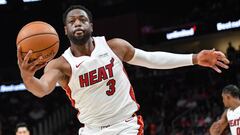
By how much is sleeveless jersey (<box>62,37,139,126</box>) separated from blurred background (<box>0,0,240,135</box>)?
941cm

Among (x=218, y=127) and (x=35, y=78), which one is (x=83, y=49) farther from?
(x=218, y=127)

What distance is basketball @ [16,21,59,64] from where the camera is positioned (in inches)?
155

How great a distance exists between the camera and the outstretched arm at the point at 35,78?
3402mm

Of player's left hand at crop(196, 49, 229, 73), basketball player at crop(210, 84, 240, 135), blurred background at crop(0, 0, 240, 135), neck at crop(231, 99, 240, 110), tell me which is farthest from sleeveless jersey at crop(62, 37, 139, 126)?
blurred background at crop(0, 0, 240, 135)

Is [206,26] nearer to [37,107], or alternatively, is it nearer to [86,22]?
[37,107]

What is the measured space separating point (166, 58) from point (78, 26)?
0.89m

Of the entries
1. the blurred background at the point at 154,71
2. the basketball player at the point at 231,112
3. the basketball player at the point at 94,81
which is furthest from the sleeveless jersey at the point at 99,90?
the blurred background at the point at 154,71

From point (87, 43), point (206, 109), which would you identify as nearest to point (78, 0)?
point (206, 109)

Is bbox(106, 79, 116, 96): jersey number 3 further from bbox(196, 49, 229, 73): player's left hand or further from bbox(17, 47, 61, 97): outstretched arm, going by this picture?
bbox(196, 49, 229, 73): player's left hand

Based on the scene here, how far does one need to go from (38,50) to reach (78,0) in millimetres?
15079

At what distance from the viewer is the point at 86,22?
164 inches

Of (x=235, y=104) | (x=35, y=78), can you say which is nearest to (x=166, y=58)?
(x=35, y=78)

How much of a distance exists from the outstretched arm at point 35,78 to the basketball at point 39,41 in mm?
147

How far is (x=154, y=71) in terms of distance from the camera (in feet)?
57.1
